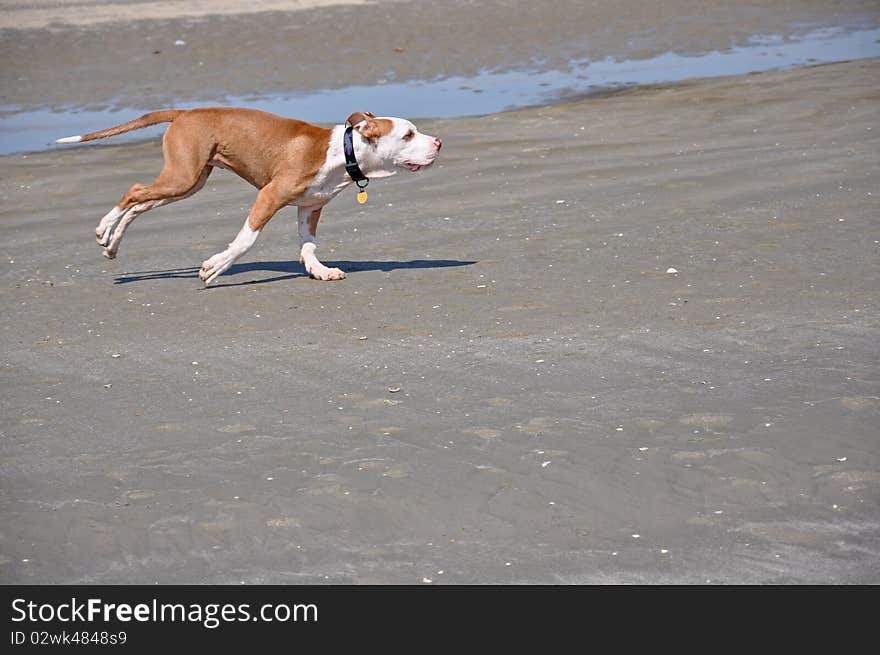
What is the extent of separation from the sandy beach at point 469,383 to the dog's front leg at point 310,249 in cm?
14

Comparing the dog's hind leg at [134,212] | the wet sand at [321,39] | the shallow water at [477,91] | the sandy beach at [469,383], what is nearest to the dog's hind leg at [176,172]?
the dog's hind leg at [134,212]

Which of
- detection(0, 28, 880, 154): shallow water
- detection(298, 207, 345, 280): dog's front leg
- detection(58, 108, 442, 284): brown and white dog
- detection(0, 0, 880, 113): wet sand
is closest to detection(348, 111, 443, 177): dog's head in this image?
detection(58, 108, 442, 284): brown and white dog

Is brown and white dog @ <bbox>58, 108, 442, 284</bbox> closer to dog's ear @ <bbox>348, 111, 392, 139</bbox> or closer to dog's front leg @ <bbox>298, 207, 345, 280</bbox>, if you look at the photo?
dog's ear @ <bbox>348, 111, 392, 139</bbox>

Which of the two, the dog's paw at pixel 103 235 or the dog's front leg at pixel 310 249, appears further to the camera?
the dog's paw at pixel 103 235

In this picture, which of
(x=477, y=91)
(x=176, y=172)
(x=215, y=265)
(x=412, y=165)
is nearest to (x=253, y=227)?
(x=215, y=265)

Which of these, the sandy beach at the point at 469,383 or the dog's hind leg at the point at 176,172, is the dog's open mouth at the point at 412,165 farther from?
the dog's hind leg at the point at 176,172

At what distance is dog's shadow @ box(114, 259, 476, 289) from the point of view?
28.9ft

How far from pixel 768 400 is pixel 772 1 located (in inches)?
783

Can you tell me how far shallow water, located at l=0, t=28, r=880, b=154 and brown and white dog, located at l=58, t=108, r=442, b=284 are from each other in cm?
679

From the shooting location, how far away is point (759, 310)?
24.1ft

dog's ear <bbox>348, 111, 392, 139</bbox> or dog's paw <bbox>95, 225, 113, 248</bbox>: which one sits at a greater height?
dog's ear <bbox>348, 111, 392, 139</bbox>

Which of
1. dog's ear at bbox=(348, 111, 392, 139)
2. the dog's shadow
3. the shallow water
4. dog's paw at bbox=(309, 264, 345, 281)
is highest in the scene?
dog's ear at bbox=(348, 111, 392, 139)

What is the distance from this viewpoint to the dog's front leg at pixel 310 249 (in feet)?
28.2

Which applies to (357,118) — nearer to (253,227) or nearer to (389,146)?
(389,146)
